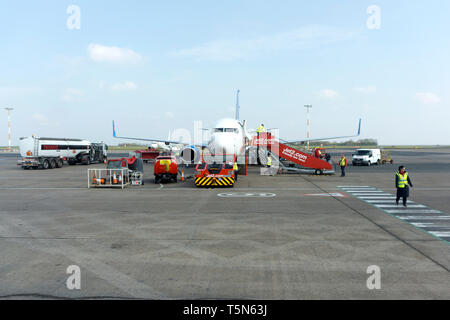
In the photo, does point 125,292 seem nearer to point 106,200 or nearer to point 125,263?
point 125,263

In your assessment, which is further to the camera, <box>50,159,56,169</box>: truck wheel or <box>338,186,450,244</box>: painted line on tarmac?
<box>50,159,56,169</box>: truck wheel

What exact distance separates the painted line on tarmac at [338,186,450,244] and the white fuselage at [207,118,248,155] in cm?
1052

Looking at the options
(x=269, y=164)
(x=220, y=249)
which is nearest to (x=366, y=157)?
(x=269, y=164)

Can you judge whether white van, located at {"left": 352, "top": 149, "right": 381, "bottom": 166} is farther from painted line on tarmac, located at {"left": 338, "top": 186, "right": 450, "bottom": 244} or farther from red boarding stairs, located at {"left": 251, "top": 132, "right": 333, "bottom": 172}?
painted line on tarmac, located at {"left": 338, "top": 186, "right": 450, "bottom": 244}

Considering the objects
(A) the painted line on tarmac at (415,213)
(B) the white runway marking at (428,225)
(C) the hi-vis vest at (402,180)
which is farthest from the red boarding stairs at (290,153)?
(B) the white runway marking at (428,225)

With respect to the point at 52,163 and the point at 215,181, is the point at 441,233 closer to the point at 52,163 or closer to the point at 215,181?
the point at 215,181

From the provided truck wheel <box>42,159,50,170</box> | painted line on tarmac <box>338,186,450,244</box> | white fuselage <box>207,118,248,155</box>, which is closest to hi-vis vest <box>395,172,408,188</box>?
painted line on tarmac <box>338,186,450,244</box>

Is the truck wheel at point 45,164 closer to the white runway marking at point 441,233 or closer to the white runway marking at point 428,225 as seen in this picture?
the white runway marking at point 428,225

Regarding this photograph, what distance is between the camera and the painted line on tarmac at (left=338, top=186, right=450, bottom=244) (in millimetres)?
10523

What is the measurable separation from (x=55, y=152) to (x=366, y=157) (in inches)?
1544

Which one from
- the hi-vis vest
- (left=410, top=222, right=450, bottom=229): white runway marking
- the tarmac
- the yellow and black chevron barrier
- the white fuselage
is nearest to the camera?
the tarmac

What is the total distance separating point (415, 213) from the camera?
43.1 feet

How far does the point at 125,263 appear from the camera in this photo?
7645 mm

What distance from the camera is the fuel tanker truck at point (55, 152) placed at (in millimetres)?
35062
